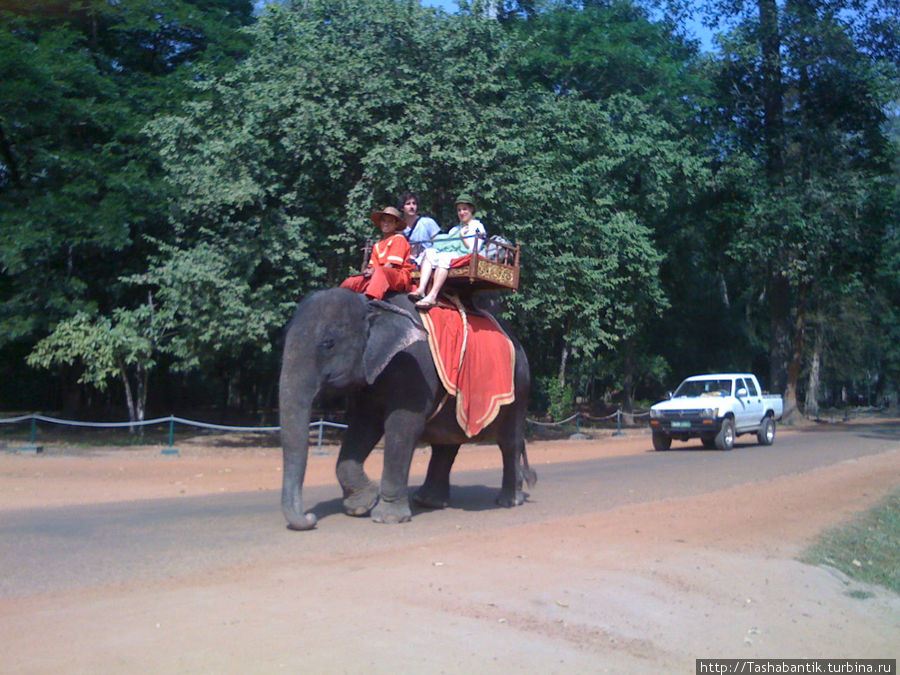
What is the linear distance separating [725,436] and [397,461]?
631 inches

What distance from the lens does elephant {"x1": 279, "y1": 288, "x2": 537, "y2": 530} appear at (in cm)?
877

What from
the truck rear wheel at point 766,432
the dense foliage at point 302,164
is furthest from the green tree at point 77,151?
the truck rear wheel at point 766,432

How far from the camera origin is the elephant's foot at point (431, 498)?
37.6ft

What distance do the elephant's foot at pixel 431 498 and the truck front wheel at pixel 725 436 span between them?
13912mm

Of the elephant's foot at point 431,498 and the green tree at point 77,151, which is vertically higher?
the green tree at point 77,151

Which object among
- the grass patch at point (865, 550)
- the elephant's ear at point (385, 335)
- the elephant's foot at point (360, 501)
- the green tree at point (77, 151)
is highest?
the green tree at point (77, 151)

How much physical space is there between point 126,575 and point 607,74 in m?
29.0

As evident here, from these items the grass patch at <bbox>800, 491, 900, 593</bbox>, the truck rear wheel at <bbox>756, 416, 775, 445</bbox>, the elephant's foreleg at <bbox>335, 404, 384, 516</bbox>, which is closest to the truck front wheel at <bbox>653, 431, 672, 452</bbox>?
the truck rear wheel at <bbox>756, 416, 775, 445</bbox>

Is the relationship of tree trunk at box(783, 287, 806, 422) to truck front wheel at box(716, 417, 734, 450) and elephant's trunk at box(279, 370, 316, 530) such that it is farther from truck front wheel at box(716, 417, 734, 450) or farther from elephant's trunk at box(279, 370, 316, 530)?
elephant's trunk at box(279, 370, 316, 530)

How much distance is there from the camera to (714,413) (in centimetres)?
2331

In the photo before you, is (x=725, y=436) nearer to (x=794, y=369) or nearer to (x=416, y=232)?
(x=416, y=232)

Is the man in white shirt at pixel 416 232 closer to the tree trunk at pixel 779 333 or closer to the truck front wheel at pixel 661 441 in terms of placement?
the truck front wheel at pixel 661 441

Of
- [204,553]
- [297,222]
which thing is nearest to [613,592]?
[204,553]

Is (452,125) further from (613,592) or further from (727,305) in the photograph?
(727,305)
